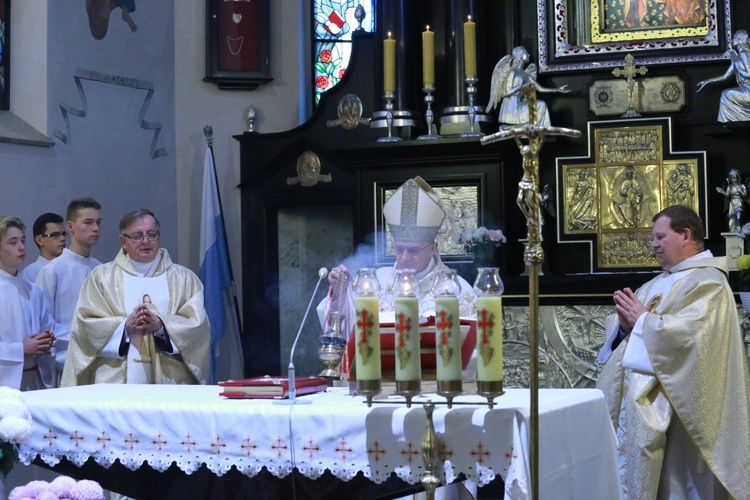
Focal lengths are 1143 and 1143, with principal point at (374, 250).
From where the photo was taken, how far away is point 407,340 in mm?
3578

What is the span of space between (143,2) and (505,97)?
147 inches

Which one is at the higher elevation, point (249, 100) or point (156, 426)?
point (249, 100)

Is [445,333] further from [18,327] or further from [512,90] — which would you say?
[512,90]

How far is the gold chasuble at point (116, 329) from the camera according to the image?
6.29m

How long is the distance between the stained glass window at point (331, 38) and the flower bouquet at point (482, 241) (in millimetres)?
3424

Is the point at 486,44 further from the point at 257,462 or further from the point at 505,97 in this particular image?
the point at 257,462

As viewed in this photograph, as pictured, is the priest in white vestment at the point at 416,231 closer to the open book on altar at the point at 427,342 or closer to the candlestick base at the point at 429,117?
the open book on altar at the point at 427,342

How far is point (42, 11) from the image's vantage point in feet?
31.8

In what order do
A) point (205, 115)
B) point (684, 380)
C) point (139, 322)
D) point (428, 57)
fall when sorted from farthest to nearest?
1. point (205, 115)
2. point (428, 57)
3. point (139, 322)
4. point (684, 380)

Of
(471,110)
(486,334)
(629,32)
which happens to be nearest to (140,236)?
(486,334)

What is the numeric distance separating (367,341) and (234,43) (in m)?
7.69

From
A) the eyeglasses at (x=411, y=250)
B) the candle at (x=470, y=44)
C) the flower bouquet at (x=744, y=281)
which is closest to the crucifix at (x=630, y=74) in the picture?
the candle at (x=470, y=44)

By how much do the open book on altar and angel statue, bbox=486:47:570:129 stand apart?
213 inches

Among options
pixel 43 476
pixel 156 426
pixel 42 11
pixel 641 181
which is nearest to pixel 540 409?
pixel 156 426
